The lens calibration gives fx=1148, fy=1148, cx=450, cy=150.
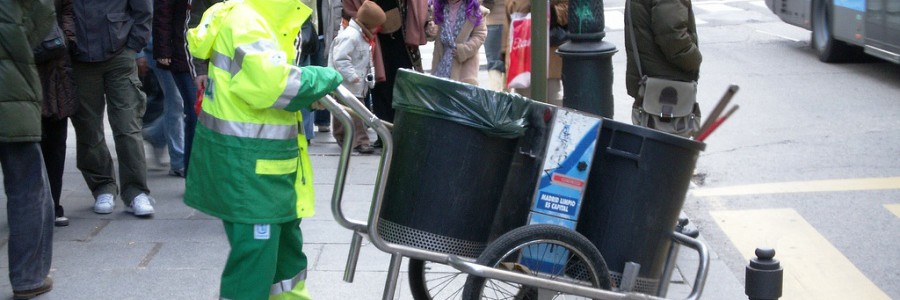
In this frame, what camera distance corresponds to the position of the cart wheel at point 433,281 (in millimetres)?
4863

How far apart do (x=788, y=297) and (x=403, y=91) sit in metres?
2.64

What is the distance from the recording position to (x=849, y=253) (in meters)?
6.68

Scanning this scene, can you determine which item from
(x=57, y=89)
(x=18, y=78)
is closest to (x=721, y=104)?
(x=18, y=78)

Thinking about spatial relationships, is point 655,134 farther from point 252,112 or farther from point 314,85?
point 252,112

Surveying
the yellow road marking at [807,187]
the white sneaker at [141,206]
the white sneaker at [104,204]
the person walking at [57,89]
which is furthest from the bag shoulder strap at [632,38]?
the white sneaker at [104,204]

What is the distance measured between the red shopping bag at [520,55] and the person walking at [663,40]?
5.65ft

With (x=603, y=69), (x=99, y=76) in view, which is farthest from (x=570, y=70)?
(x=99, y=76)

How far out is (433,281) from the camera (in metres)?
5.68

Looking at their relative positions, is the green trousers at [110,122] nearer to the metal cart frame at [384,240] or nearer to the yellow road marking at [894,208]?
the metal cart frame at [384,240]

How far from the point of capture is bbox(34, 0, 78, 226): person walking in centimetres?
590

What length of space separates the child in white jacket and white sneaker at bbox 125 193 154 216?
1851 millimetres

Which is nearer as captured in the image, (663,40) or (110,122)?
(663,40)

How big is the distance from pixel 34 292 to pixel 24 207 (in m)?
0.44

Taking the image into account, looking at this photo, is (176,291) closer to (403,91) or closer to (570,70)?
(403,91)
